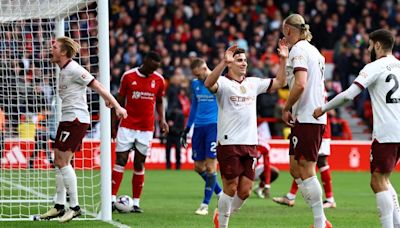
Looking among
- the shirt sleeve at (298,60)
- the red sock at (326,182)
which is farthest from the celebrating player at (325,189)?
the shirt sleeve at (298,60)

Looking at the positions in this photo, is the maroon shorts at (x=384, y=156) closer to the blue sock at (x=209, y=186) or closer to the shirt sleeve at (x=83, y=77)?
the shirt sleeve at (x=83, y=77)

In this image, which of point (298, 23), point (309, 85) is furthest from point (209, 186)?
point (298, 23)

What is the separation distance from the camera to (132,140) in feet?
47.8

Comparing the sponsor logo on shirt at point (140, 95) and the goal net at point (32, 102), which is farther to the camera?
the goal net at point (32, 102)

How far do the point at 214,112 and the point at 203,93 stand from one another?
0.34 meters

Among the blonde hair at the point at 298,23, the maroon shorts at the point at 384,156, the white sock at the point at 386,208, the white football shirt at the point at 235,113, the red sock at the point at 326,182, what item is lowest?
the red sock at the point at 326,182

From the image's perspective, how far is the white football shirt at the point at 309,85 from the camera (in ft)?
35.5

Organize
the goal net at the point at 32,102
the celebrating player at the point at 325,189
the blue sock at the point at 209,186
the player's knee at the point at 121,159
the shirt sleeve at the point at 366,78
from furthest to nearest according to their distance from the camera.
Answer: the celebrating player at the point at 325,189, the goal net at the point at 32,102, the player's knee at the point at 121,159, the blue sock at the point at 209,186, the shirt sleeve at the point at 366,78

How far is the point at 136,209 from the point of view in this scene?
47.1 ft

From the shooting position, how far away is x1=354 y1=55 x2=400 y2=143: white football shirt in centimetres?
1018

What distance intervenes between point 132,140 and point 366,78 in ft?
17.3

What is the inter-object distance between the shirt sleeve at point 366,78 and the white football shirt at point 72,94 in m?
3.83

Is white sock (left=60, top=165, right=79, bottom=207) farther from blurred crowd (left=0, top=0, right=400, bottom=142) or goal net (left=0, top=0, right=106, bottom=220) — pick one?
blurred crowd (left=0, top=0, right=400, bottom=142)

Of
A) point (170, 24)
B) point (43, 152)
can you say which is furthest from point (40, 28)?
point (170, 24)
